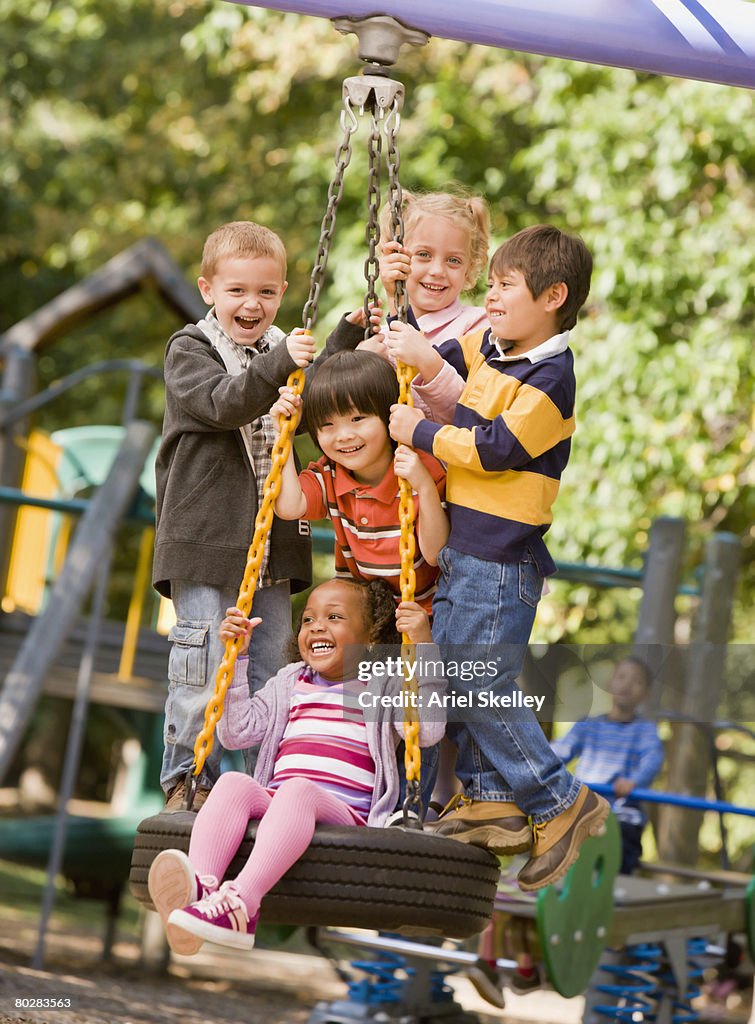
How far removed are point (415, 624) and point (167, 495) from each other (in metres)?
0.73

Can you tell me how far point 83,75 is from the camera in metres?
13.8

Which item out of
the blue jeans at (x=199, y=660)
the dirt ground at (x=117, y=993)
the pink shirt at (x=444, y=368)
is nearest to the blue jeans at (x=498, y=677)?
the pink shirt at (x=444, y=368)

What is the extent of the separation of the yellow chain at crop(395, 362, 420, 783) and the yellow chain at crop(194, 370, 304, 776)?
0.24 metres

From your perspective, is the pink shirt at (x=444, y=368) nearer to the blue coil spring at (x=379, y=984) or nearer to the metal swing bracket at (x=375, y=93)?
the metal swing bracket at (x=375, y=93)

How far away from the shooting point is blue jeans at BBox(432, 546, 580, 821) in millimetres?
3441

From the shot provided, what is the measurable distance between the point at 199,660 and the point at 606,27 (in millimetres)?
1839

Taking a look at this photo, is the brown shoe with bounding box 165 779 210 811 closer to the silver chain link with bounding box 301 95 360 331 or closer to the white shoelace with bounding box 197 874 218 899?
the white shoelace with bounding box 197 874 218 899

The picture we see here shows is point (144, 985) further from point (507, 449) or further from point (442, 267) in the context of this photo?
point (507, 449)

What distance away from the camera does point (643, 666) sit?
730cm

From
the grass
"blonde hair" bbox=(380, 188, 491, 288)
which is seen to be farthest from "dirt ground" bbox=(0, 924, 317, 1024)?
"blonde hair" bbox=(380, 188, 491, 288)

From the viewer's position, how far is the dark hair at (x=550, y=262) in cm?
348

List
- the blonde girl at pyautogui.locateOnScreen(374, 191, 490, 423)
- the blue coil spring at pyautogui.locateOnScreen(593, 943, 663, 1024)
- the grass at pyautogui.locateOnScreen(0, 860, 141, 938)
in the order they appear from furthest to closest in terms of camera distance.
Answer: the grass at pyautogui.locateOnScreen(0, 860, 141, 938), the blue coil spring at pyautogui.locateOnScreen(593, 943, 663, 1024), the blonde girl at pyautogui.locateOnScreen(374, 191, 490, 423)

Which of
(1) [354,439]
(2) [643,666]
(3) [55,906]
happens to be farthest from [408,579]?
(3) [55,906]

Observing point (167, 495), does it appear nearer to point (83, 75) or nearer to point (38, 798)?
point (83, 75)
